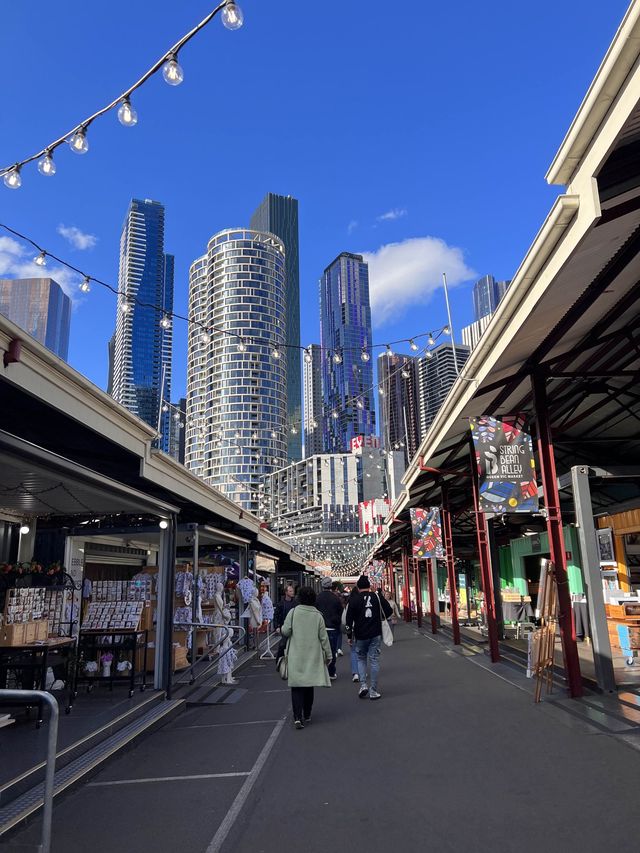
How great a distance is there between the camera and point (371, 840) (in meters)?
3.52

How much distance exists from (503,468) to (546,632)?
2049mm

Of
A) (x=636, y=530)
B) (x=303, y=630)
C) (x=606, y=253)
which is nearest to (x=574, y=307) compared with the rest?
(x=606, y=253)

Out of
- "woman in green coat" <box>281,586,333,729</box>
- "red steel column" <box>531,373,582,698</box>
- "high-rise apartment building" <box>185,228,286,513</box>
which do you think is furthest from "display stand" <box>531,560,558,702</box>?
"high-rise apartment building" <box>185,228,286,513</box>

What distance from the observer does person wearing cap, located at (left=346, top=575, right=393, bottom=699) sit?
8250 millimetres

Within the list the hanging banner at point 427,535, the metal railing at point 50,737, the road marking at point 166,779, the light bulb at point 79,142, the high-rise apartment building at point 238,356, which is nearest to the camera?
the metal railing at point 50,737

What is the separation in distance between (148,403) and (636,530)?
49.7 meters

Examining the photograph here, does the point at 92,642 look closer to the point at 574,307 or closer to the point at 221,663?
the point at 221,663

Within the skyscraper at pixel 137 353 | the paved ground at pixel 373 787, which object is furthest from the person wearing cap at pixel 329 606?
the skyscraper at pixel 137 353

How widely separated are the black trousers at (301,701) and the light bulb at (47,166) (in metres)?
5.80

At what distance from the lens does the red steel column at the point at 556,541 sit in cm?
741

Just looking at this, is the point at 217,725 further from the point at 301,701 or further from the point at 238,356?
the point at 238,356

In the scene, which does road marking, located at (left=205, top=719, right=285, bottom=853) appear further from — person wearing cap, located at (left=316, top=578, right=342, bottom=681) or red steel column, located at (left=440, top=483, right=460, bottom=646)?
red steel column, located at (left=440, top=483, right=460, bottom=646)

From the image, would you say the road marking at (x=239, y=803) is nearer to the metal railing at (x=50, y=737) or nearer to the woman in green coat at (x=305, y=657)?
the woman in green coat at (x=305, y=657)

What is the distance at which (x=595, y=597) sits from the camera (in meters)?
7.57
